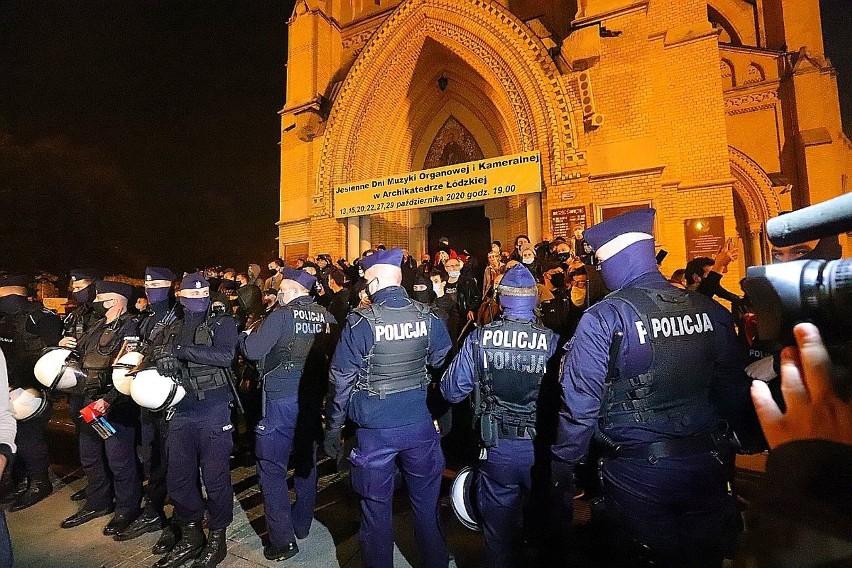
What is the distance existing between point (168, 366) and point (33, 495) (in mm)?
3115

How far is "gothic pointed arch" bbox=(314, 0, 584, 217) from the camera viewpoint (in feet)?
27.9

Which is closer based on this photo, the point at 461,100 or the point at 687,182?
the point at 687,182

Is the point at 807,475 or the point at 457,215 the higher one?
the point at 457,215

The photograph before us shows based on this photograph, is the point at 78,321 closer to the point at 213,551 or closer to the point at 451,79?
the point at 213,551

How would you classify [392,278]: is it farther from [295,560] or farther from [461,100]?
[461,100]

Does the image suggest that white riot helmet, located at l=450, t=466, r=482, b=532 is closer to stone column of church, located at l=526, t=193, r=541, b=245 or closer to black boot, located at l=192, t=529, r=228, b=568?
black boot, located at l=192, t=529, r=228, b=568

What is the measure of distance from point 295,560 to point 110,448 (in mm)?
2169

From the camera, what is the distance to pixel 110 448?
12.5 feet

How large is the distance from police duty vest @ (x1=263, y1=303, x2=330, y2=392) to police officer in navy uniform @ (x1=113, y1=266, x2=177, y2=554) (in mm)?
1049

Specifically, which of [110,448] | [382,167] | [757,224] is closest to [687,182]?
[757,224]

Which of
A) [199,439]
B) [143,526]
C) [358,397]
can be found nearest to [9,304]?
[143,526]

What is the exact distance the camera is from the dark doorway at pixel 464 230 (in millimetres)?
11641

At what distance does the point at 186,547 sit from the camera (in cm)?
316

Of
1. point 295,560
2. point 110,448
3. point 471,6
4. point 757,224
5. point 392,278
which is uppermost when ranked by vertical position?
point 471,6
